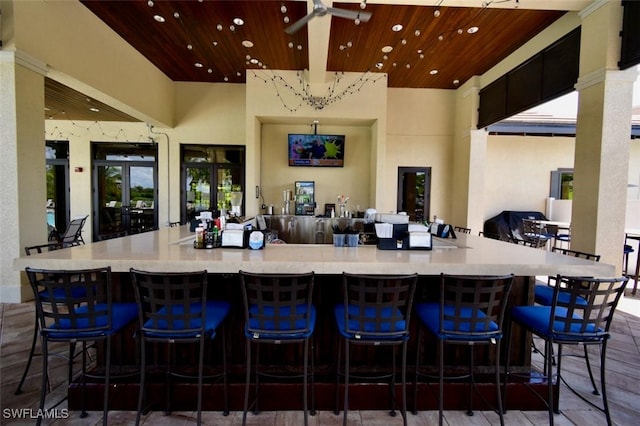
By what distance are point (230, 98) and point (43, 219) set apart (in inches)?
189

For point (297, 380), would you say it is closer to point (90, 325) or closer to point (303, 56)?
point (90, 325)

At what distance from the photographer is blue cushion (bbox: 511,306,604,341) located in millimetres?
1903

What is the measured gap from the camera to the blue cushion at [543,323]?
6.24 ft

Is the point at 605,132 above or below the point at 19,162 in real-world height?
above

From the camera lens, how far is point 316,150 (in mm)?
7344

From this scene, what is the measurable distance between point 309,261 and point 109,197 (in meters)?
7.94

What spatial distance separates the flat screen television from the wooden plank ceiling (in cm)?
159

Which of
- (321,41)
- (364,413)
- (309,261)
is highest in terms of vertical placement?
(321,41)

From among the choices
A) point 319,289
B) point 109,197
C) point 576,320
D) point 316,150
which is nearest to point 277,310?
point 319,289

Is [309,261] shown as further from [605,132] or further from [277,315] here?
[605,132]

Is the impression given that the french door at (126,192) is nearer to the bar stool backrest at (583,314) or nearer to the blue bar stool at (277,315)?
the blue bar stool at (277,315)

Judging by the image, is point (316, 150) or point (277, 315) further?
point (316, 150)

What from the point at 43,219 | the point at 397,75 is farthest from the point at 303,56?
the point at 43,219

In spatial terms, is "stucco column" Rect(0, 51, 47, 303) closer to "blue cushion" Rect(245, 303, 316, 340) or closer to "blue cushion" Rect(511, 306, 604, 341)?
"blue cushion" Rect(245, 303, 316, 340)
